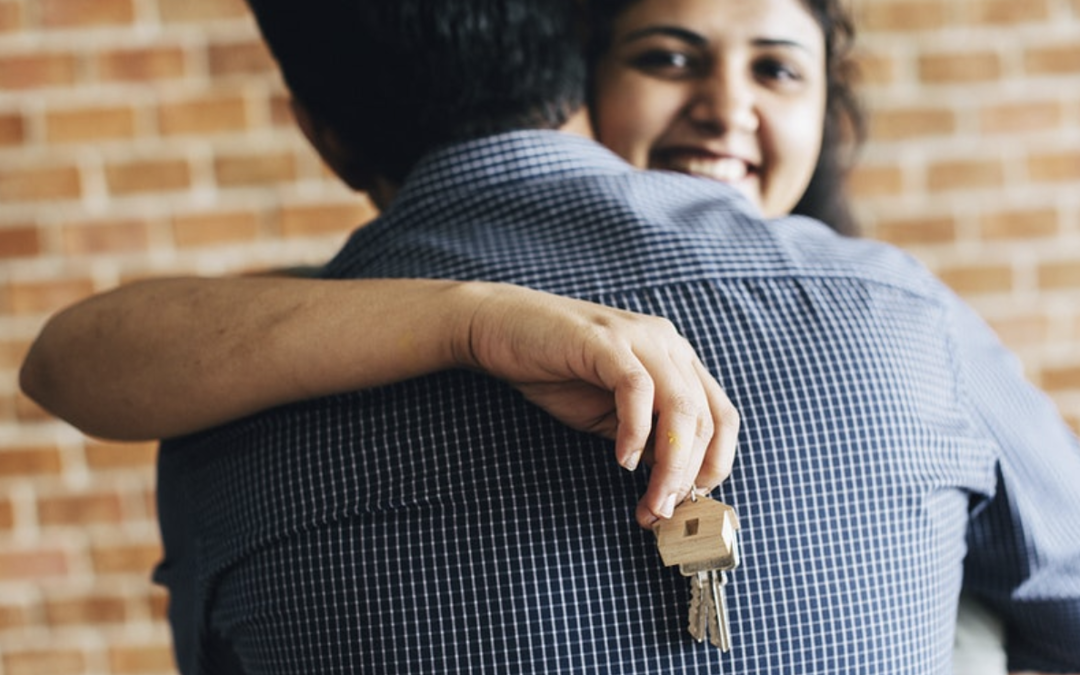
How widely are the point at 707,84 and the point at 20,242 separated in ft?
3.93

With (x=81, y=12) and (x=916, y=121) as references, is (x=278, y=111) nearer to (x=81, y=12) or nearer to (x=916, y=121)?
(x=81, y=12)

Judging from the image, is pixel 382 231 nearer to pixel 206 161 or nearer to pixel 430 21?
pixel 430 21

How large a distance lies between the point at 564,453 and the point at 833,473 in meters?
0.17

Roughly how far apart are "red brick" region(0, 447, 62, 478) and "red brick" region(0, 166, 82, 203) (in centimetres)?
41

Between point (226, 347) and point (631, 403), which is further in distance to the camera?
point (226, 347)

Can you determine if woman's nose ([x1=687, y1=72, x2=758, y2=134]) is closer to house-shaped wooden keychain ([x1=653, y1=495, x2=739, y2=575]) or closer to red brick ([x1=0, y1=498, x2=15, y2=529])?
house-shaped wooden keychain ([x1=653, y1=495, x2=739, y2=575])

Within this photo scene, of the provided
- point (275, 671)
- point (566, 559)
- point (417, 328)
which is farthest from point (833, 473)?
point (275, 671)

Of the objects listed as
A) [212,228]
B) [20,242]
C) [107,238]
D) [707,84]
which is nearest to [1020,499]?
[707,84]

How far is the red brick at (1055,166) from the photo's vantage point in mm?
1842

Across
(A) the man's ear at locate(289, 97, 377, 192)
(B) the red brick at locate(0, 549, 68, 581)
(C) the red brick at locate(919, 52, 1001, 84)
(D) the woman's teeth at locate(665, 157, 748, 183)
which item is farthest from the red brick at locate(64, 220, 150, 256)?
(C) the red brick at locate(919, 52, 1001, 84)

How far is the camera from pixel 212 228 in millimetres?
1793

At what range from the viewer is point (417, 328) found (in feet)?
2.29

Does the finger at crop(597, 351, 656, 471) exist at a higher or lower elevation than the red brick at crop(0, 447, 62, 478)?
higher

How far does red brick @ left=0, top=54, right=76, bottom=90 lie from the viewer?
1747 millimetres
